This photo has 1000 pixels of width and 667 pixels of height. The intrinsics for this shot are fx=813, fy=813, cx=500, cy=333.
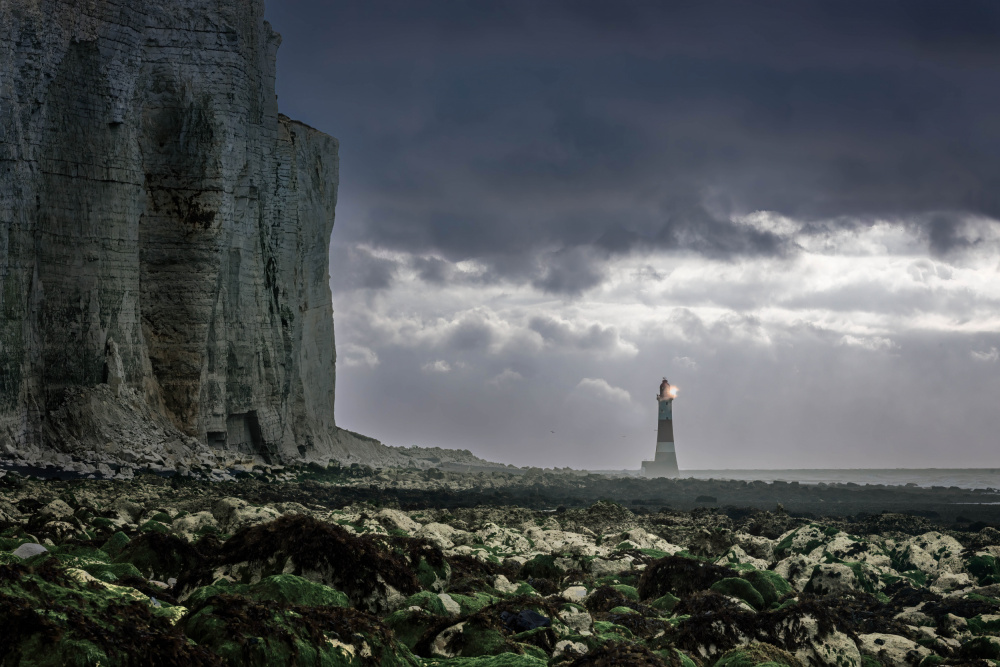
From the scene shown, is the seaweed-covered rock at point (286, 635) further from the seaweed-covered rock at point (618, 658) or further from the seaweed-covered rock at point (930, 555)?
the seaweed-covered rock at point (930, 555)

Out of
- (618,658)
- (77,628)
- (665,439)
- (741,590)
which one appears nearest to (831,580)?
(741,590)

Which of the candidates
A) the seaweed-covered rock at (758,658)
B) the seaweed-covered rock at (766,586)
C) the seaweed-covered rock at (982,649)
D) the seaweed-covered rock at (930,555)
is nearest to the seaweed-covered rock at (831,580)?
the seaweed-covered rock at (766,586)

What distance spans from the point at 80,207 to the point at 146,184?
14.9 ft

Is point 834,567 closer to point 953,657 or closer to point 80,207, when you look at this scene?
point 953,657

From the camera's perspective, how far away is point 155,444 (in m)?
31.0

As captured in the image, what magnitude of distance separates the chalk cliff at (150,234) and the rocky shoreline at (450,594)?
11.8 metres

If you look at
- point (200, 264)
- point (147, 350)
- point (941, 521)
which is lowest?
point (941, 521)

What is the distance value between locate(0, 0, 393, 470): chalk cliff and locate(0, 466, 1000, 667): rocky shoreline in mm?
11815

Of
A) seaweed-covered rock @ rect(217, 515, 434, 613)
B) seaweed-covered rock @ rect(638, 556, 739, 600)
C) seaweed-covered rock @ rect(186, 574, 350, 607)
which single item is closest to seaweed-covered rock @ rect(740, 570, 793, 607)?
seaweed-covered rock @ rect(638, 556, 739, 600)

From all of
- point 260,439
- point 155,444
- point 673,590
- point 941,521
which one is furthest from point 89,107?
point 941,521

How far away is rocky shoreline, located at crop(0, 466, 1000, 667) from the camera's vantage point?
507cm

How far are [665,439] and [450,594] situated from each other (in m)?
67.6

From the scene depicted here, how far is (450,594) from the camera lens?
28.6 ft

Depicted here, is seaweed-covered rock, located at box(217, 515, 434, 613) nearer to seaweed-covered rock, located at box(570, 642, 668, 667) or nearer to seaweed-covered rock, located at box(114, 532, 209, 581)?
seaweed-covered rock, located at box(114, 532, 209, 581)
